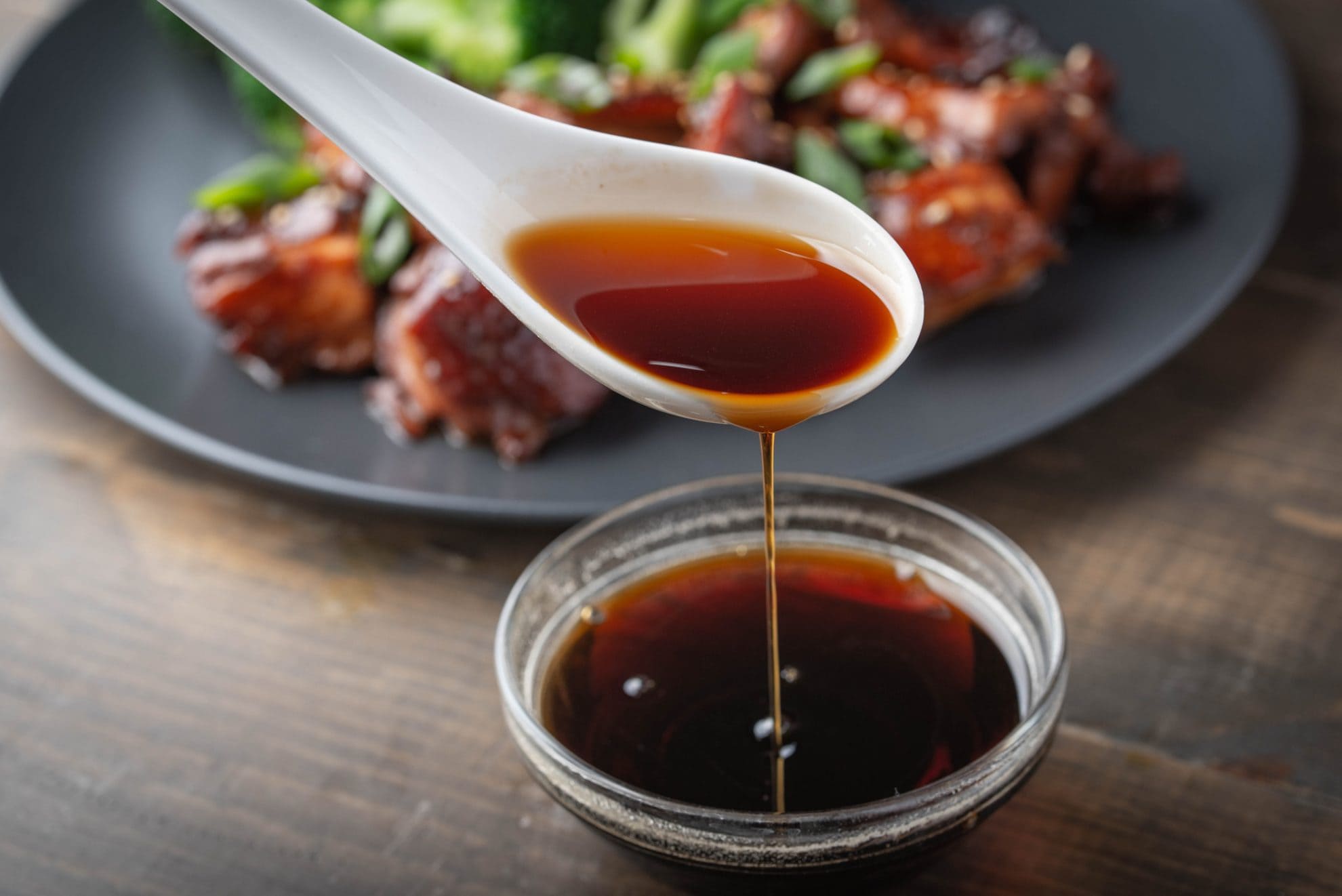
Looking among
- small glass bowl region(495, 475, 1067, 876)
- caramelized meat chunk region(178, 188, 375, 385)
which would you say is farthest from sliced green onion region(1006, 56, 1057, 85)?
Result: small glass bowl region(495, 475, 1067, 876)

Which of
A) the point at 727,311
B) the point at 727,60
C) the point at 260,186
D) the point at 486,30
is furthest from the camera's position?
the point at 486,30

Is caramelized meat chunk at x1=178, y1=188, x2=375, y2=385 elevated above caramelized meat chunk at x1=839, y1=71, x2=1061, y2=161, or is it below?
below

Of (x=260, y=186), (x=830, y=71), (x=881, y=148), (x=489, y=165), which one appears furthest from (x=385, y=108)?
(x=830, y=71)

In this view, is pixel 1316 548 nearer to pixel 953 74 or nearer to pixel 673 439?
pixel 673 439

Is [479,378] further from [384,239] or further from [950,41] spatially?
[950,41]

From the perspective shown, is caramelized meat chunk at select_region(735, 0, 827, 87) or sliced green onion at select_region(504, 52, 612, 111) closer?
sliced green onion at select_region(504, 52, 612, 111)

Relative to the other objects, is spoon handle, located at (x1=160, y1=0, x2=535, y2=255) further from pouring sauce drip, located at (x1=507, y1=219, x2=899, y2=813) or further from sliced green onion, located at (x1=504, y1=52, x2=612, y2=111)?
sliced green onion, located at (x1=504, y1=52, x2=612, y2=111)
